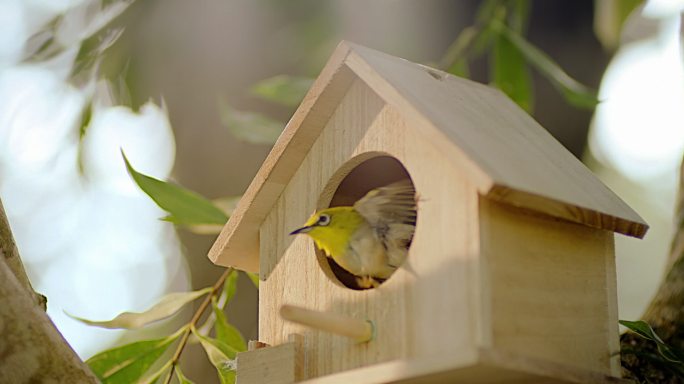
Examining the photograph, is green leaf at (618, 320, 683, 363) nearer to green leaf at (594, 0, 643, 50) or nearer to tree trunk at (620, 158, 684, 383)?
tree trunk at (620, 158, 684, 383)

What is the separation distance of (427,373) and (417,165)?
0.41 m

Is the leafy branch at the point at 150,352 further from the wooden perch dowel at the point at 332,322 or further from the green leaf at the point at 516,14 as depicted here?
the green leaf at the point at 516,14

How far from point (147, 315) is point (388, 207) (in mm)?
757

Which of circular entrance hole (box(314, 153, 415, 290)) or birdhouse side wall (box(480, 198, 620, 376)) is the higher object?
circular entrance hole (box(314, 153, 415, 290))

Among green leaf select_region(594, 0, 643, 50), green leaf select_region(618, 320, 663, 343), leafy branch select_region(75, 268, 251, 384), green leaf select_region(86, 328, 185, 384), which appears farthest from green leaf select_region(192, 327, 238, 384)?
green leaf select_region(594, 0, 643, 50)

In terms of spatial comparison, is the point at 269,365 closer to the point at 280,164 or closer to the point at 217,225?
the point at 280,164

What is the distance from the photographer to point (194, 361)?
13.5 feet

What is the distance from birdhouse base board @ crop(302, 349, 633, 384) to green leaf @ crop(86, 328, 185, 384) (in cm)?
86

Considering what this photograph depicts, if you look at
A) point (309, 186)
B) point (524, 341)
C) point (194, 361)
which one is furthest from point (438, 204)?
point (194, 361)

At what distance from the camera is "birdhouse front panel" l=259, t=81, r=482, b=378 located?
5.92 ft

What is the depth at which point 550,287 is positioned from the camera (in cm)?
192

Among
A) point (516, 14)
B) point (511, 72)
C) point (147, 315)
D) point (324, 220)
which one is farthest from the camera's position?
point (516, 14)

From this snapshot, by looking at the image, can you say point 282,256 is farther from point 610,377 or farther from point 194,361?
point 194,361

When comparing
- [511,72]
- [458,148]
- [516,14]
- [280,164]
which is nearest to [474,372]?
[458,148]
